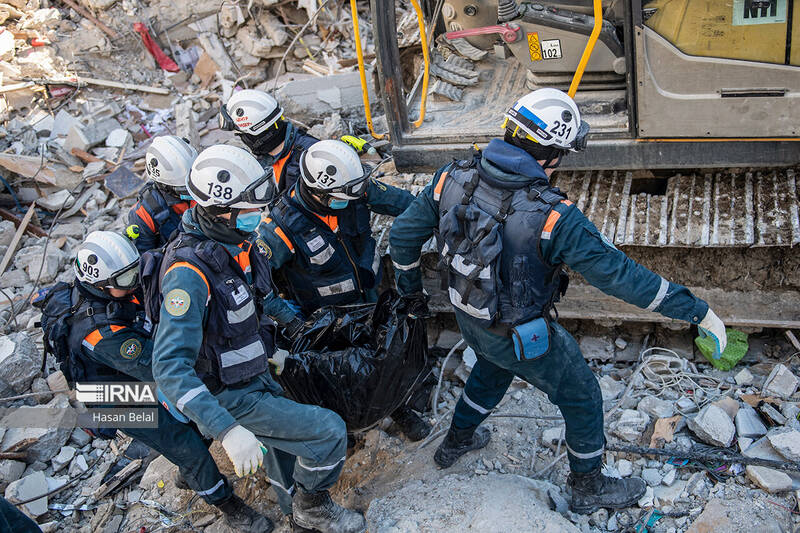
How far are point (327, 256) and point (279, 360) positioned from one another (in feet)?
2.69

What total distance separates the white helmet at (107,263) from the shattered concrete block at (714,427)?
10.8 feet

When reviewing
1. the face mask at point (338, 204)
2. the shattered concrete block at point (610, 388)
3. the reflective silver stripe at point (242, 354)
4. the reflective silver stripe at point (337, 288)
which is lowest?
the shattered concrete block at point (610, 388)

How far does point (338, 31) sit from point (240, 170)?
7.63m

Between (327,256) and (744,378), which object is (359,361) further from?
(744,378)

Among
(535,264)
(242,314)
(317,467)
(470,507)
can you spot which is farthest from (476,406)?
(242,314)

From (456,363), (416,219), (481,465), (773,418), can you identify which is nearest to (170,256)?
(416,219)

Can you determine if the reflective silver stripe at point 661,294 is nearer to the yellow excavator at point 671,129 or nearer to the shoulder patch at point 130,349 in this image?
the yellow excavator at point 671,129

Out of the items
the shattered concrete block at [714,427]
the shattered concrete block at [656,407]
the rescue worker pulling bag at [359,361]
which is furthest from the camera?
the shattered concrete block at [656,407]

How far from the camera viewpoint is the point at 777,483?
3.43 meters

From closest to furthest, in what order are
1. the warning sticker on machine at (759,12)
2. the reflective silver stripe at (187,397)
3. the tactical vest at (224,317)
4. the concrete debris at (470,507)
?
the reflective silver stripe at (187,397)
the tactical vest at (224,317)
the concrete debris at (470,507)
the warning sticker on machine at (759,12)

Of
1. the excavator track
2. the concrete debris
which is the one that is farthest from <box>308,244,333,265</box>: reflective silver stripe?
the concrete debris

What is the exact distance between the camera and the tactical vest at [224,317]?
3.12 m

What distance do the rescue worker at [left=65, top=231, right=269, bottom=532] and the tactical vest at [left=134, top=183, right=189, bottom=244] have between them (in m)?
0.91

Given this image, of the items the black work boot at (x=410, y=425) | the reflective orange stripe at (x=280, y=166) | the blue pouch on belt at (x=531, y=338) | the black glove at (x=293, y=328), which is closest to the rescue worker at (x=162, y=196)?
the reflective orange stripe at (x=280, y=166)
